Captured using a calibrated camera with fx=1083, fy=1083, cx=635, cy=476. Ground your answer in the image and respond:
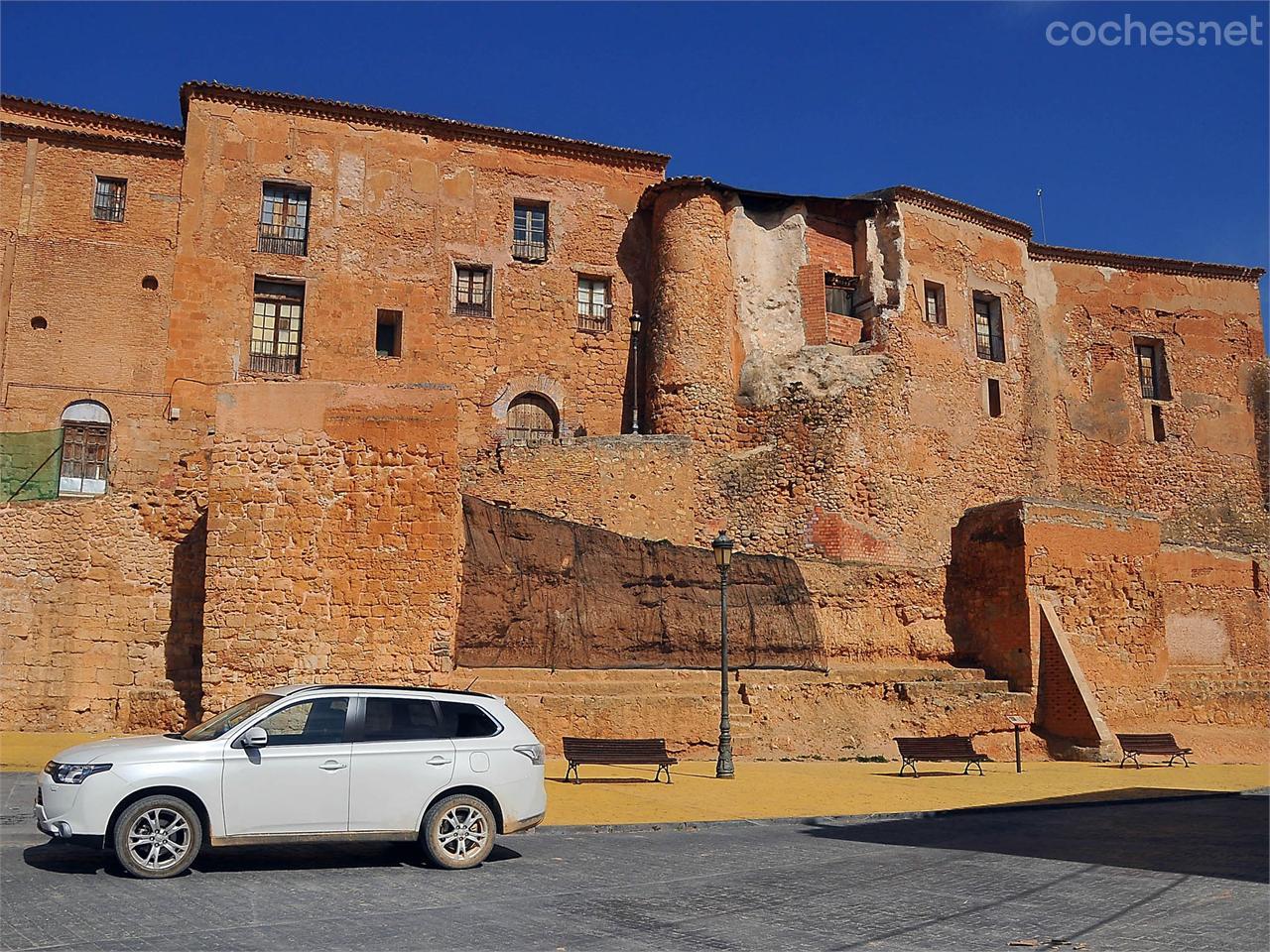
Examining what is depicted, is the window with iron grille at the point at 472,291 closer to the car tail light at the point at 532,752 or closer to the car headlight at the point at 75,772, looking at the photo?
the car tail light at the point at 532,752

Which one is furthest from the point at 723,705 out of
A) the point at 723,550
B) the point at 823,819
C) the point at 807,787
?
the point at 823,819

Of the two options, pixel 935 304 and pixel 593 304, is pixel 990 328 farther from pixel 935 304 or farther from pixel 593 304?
pixel 593 304

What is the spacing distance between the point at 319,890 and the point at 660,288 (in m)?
22.2

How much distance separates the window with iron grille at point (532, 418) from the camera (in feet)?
91.9

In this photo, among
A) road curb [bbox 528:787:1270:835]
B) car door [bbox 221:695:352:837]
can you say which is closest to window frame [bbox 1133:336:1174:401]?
road curb [bbox 528:787:1270:835]

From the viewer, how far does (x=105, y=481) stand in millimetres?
24938

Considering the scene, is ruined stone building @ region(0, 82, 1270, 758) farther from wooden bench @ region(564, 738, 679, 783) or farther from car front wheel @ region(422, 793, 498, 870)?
car front wheel @ region(422, 793, 498, 870)

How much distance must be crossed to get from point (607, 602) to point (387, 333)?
1266cm

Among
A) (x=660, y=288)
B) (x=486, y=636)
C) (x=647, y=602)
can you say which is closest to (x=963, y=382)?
(x=660, y=288)

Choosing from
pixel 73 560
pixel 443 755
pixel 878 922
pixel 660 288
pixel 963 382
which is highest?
pixel 660 288

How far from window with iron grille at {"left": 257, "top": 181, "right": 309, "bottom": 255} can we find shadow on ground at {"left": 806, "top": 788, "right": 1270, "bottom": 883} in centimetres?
2087

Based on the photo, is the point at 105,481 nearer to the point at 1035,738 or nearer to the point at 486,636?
the point at 486,636

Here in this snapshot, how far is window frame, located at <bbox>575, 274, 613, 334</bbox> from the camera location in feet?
95.6

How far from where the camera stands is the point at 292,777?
26.9ft
